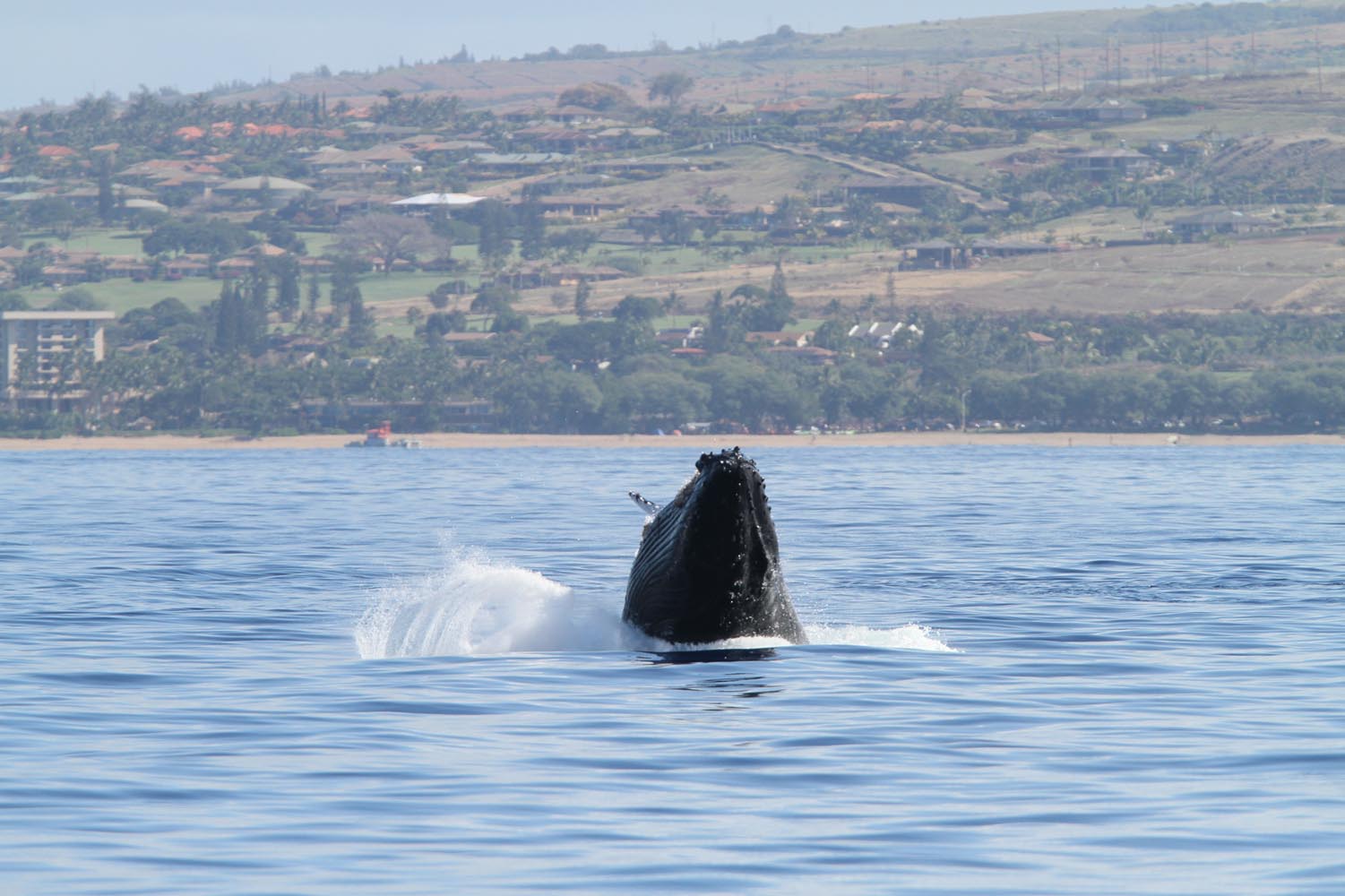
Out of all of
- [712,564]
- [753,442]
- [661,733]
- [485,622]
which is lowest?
[753,442]

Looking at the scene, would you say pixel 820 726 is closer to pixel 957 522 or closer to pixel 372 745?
pixel 372 745

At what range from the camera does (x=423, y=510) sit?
7081 cm

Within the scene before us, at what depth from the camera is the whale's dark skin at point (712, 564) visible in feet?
64.1

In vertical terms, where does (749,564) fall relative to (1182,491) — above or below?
above

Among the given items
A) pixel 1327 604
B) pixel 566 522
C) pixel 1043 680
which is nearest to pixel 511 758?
pixel 1043 680

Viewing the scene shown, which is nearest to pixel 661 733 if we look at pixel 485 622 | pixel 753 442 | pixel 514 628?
pixel 514 628

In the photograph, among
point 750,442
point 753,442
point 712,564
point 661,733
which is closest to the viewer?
point 661,733

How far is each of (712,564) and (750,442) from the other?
177 m

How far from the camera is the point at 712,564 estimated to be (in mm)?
20391

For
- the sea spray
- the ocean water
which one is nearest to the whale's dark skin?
the ocean water

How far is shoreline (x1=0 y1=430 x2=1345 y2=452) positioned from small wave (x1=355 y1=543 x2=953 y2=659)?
15849 centimetres

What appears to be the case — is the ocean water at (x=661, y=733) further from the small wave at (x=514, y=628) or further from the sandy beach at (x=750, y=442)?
the sandy beach at (x=750, y=442)

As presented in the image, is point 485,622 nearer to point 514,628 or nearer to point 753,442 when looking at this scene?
point 514,628

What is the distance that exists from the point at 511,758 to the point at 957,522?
43440 mm
